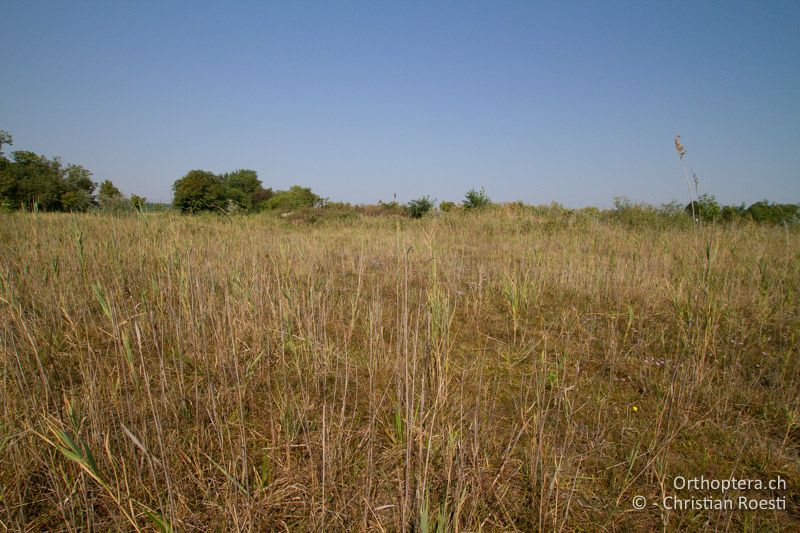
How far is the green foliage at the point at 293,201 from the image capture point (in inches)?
634

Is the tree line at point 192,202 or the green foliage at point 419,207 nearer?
the tree line at point 192,202

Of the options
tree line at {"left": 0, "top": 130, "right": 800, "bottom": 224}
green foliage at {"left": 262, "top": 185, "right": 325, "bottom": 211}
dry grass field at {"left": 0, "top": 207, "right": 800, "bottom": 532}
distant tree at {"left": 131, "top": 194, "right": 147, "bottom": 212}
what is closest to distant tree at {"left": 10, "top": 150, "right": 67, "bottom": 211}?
tree line at {"left": 0, "top": 130, "right": 800, "bottom": 224}

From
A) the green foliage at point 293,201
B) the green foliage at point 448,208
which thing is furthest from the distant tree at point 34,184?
the green foliage at point 448,208

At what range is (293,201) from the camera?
71.7 feet

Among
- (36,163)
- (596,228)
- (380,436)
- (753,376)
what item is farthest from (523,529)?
(36,163)

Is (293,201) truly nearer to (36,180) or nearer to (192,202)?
(36,180)

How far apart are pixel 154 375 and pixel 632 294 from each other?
4.76m

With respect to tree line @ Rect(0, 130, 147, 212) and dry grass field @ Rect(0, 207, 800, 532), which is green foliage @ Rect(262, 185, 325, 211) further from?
dry grass field @ Rect(0, 207, 800, 532)

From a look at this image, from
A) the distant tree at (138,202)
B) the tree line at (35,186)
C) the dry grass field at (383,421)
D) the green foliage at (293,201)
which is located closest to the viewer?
the dry grass field at (383,421)

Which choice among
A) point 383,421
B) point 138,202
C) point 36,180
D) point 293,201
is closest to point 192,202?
point 138,202

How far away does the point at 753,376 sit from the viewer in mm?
2186

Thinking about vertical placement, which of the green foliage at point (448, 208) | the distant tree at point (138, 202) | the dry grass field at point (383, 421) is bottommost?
the dry grass field at point (383, 421)

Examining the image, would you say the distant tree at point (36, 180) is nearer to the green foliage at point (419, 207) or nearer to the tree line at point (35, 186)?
the tree line at point (35, 186)

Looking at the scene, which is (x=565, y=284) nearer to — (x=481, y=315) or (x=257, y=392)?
(x=481, y=315)
